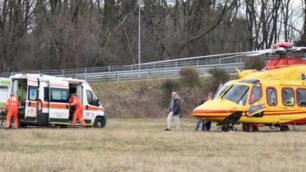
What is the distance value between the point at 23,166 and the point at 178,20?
54.7 meters

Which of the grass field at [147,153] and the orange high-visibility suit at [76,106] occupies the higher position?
the orange high-visibility suit at [76,106]

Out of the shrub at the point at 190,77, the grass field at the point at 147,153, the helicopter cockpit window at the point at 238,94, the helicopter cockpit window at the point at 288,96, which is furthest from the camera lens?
the shrub at the point at 190,77

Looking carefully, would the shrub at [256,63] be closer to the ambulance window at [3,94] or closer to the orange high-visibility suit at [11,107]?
the ambulance window at [3,94]

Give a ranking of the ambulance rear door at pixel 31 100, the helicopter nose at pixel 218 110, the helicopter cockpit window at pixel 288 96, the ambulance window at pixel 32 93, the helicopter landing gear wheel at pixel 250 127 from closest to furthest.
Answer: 1. the helicopter nose at pixel 218 110
2. the helicopter landing gear wheel at pixel 250 127
3. the helicopter cockpit window at pixel 288 96
4. the ambulance rear door at pixel 31 100
5. the ambulance window at pixel 32 93

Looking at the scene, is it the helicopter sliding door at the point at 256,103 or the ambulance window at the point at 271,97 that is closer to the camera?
the helicopter sliding door at the point at 256,103

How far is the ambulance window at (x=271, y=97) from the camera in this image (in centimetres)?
2323

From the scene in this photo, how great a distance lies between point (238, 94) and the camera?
22844 mm

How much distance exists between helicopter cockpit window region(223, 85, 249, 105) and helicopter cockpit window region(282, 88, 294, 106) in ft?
5.64

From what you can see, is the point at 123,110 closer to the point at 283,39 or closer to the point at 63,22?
the point at 63,22

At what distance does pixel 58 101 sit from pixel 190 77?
20167 mm

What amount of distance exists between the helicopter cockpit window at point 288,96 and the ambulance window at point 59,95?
8850mm

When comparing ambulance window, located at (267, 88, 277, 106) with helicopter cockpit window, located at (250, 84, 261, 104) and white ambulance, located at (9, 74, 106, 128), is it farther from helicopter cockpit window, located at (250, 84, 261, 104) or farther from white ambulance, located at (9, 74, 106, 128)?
white ambulance, located at (9, 74, 106, 128)

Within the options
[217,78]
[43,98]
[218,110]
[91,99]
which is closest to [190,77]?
[217,78]

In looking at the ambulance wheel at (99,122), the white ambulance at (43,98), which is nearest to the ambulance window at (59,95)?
the white ambulance at (43,98)
